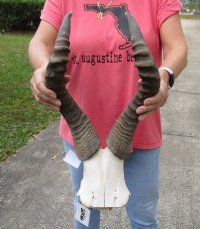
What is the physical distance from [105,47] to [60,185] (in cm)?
277

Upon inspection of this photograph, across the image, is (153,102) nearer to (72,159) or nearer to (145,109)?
(145,109)

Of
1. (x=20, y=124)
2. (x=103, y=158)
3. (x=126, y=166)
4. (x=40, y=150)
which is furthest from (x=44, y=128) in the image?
(x=103, y=158)

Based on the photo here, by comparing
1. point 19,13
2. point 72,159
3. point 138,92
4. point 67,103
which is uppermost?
point 138,92

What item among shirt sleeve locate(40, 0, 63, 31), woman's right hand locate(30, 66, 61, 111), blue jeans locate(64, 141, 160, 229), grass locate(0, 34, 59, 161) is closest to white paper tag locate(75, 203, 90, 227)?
blue jeans locate(64, 141, 160, 229)

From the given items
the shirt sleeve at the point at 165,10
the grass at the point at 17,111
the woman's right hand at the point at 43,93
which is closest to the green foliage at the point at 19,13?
the grass at the point at 17,111

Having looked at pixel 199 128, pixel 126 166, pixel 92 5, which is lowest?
pixel 199 128

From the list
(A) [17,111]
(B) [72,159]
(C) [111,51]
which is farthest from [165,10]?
(A) [17,111]

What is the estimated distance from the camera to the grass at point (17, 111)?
19.8 ft

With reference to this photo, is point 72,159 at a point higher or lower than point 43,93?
lower

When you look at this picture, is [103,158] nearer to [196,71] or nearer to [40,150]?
[40,150]

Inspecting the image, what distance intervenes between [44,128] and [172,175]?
7.19 ft

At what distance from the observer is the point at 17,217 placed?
13.8ft

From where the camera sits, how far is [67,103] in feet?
6.60

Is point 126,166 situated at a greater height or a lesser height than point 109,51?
lesser
